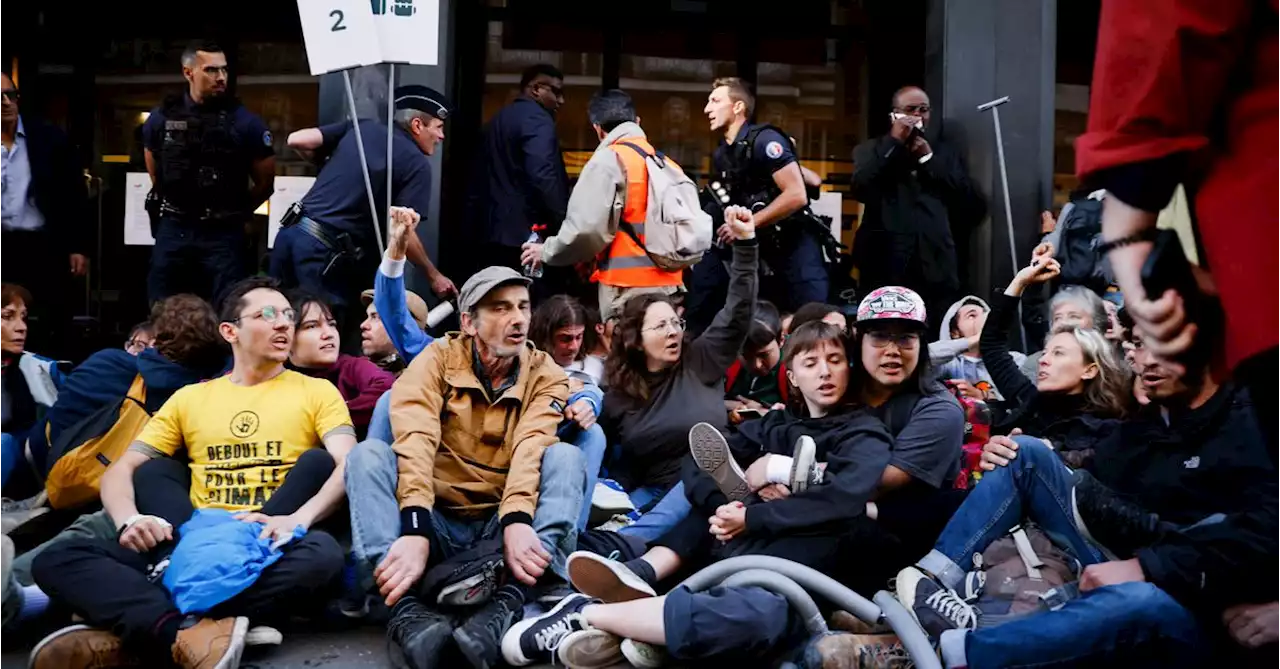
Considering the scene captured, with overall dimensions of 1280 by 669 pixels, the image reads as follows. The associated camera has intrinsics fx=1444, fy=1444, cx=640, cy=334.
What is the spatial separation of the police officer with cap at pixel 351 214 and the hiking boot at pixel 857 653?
3422 millimetres

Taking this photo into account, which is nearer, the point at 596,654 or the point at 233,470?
the point at 596,654

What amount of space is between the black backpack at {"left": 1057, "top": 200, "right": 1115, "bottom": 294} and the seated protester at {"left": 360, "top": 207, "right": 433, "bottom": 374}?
319 cm

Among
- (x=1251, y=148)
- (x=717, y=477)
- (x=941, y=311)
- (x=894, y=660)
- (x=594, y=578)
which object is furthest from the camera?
(x=941, y=311)

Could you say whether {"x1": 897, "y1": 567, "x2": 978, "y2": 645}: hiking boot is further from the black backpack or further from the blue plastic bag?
the black backpack

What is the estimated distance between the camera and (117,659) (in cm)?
471

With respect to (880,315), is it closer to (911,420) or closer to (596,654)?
(911,420)

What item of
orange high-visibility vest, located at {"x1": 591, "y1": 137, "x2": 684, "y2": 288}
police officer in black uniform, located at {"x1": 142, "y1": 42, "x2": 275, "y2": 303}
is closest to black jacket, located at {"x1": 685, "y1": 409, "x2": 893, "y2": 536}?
orange high-visibility vest, located at {"x1": 591, "y1": 137, "x2": 684, "y2": 288}

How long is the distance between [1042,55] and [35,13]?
7.09 m

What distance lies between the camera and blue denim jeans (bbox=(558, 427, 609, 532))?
5391 mm

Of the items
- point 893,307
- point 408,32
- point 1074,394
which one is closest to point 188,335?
point 408,32

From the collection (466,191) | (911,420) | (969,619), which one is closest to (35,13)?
(466,191)

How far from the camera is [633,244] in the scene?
6.89 meters

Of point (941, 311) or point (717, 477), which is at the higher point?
point (941, 311)

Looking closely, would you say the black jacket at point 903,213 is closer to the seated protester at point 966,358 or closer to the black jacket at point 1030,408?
the seated protester at point 966,358
